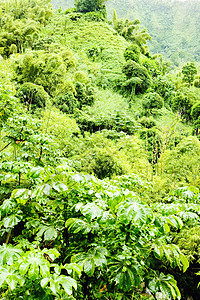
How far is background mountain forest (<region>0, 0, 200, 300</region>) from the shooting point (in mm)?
1063

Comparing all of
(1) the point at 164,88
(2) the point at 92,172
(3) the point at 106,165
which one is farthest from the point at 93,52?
(2) the point at 92,172

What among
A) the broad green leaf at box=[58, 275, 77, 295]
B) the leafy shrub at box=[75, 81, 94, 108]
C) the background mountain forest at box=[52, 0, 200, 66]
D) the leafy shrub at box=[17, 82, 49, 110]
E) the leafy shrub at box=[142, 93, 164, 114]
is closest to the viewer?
the broad green leaf at box=[58, 275, 77, 295]

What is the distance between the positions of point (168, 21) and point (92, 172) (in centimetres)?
6209

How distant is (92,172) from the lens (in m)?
3.73

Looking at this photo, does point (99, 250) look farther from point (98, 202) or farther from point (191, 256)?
point (191, 256)

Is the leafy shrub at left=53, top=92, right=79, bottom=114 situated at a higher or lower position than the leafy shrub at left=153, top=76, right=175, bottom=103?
lower

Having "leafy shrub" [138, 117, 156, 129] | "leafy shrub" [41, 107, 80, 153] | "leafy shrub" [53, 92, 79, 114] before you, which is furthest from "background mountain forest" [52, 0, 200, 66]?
"leafy shrub" [41, 107, 80, 153]

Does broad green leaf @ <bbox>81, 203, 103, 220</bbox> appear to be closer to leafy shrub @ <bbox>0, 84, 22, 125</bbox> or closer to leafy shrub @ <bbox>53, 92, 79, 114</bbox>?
leafy shrub @ <bbox>0, 84, 22, 125</bbox>

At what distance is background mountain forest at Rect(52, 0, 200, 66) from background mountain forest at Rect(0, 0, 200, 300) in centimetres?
2561

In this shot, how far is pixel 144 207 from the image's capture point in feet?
3.22

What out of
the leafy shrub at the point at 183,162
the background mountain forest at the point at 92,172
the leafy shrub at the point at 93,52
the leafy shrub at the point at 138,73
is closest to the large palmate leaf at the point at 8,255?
the background mountain forest at the point at 92,172

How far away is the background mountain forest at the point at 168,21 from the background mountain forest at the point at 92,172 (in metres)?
25.6

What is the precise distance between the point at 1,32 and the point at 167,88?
1273 cm

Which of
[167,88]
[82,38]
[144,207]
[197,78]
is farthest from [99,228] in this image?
[82,38]
